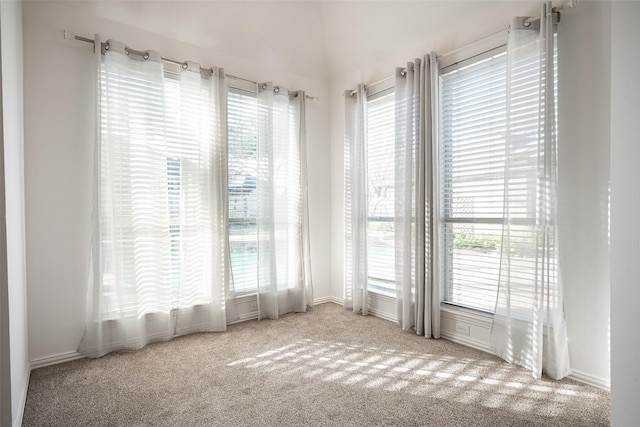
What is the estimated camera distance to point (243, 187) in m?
3.64

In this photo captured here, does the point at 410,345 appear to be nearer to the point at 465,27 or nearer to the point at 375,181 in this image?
the point at 375,181

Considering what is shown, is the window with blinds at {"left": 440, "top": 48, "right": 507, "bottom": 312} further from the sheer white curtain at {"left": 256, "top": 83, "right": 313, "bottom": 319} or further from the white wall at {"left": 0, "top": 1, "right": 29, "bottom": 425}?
the white wall at {"left": 0, "top": 1, "right": 29, "bottom": 425}

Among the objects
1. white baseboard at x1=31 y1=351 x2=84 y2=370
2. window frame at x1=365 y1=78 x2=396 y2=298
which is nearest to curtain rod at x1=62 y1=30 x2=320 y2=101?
window frame at x1=365 y1=78 x2=396 y2=298

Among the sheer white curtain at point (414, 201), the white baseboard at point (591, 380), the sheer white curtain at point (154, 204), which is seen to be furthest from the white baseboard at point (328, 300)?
the white baseboard at point (591, 380)

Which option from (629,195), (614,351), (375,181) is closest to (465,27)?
(375,181)

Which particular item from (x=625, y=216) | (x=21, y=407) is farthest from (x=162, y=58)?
(x=625, y=216)

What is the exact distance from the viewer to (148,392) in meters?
2.23

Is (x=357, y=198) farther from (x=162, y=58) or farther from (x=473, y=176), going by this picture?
(x=162, y=58)

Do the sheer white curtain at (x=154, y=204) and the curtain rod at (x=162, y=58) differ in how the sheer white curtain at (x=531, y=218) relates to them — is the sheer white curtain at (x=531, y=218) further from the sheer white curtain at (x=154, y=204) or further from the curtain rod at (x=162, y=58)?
the sheer white curtain at (x=154, y=204)

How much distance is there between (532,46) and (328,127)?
2.37m

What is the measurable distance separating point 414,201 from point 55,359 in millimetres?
3229

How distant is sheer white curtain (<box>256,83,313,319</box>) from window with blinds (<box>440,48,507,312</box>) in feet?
5.15

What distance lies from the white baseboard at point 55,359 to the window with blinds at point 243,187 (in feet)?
4.50

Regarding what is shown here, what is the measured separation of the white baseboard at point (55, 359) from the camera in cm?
256
